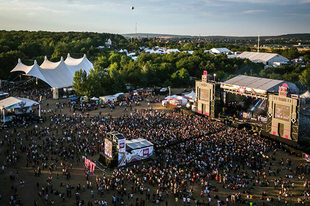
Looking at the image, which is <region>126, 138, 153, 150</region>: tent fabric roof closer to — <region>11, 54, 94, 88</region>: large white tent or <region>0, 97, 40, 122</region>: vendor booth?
<region>0, 97, 40, 122</region>: vendor booth

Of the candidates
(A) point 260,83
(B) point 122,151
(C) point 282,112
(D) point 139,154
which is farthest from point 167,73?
(B) point 122,151

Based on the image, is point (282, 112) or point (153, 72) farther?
point (153, 72)

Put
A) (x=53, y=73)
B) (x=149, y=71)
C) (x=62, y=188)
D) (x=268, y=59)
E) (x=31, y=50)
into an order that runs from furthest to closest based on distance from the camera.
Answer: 1. (x=31, y=50)
2. (x=268, y=59)
3. (x=149, y=71)
4. (x=53, y=73)
5. (x=62, y=188)

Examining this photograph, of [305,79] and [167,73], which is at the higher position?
[167,73]

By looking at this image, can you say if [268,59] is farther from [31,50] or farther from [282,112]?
[31,50]

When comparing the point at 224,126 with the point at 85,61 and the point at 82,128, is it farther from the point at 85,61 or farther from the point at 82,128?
the point at 85,61

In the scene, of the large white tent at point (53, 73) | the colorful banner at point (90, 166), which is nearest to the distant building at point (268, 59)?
the large white tent at point (53, 73)

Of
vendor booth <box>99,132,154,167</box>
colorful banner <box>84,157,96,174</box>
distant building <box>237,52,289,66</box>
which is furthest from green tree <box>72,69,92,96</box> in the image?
distant building <box>237,52,289,66</box>
